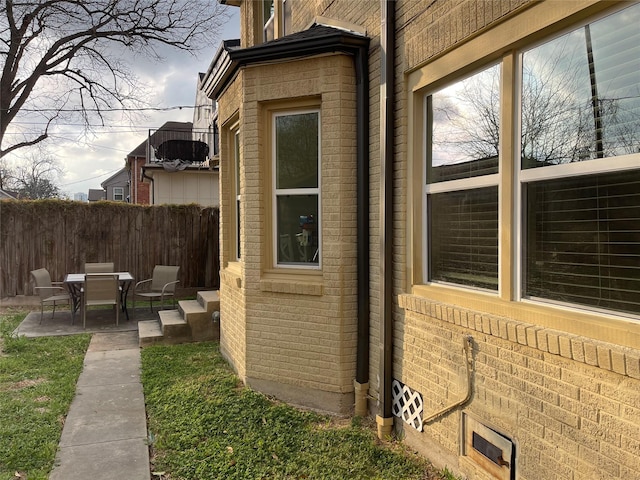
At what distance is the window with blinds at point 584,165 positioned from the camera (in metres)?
2.30

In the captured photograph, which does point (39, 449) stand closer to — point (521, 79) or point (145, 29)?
point (521, 79)

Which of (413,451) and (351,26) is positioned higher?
(351,26)

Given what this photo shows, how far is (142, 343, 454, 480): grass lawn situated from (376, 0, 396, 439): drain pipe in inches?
16.1

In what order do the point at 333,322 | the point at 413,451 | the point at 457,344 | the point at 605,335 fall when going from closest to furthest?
the point at 605,335, the point at 457,344, the point at 413,451, the point at 333,322

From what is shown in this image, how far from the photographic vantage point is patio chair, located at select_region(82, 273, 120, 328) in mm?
8406

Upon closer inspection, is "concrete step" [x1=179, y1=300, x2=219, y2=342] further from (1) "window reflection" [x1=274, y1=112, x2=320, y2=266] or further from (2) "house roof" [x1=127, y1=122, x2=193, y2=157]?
(2) "house roof" [x1=127, y1=122, x2=193, y2=157]

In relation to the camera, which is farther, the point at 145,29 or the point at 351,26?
the point at 145,29

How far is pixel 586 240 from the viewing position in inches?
100

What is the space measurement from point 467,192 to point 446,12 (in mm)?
1298

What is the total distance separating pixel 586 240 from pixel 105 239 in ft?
36.7

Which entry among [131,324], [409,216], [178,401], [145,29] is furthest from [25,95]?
[409,216]

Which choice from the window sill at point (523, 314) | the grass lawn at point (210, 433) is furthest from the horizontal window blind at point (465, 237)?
the grass lawn at point (210, 433)

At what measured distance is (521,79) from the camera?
291 cm

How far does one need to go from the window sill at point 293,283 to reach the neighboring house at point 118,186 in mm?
39880
